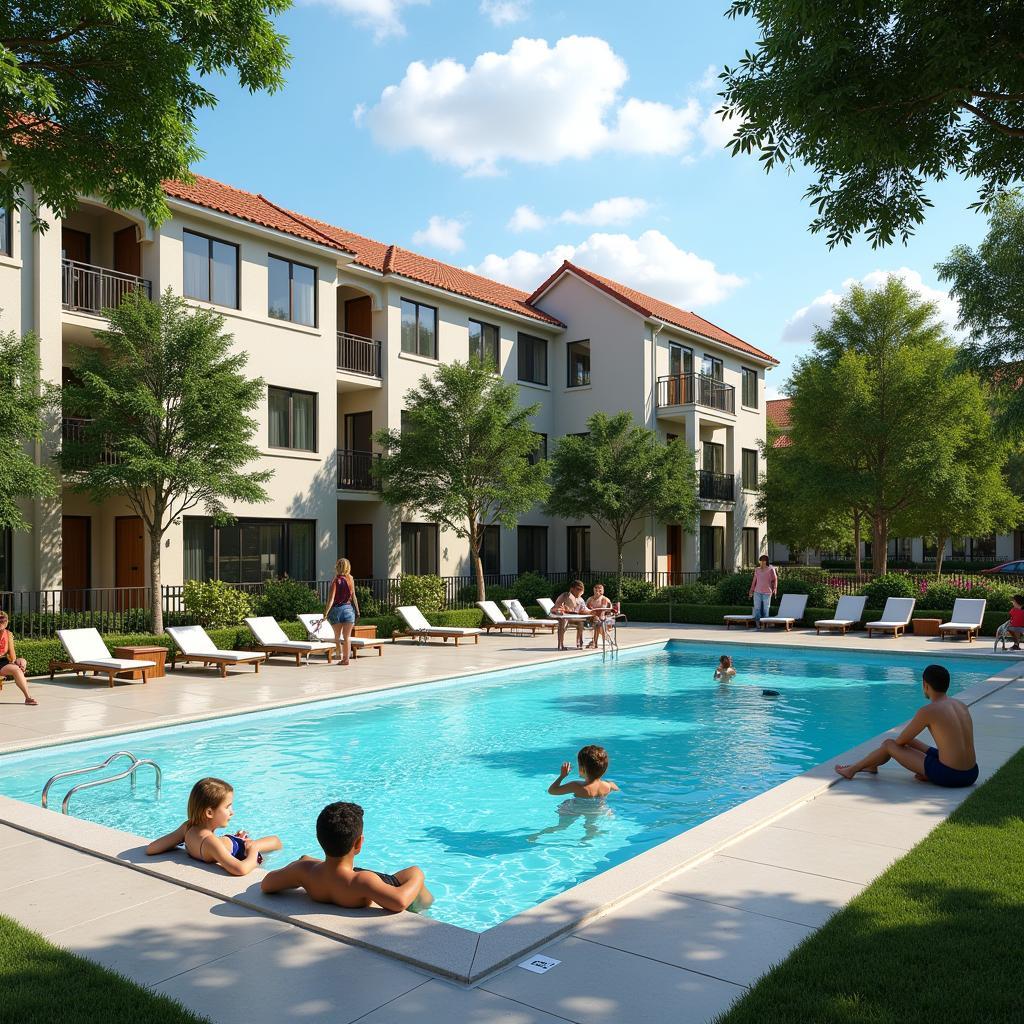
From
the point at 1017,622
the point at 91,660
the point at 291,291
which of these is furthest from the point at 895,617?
the point at 91,660

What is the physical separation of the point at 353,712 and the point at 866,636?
14.0 m

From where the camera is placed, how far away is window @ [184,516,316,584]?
20453 millimetres

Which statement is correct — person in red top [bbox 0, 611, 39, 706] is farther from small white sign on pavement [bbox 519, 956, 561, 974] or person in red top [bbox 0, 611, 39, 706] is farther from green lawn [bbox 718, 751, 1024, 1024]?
green lawn [bbox 718, 751, 1024, 1024]

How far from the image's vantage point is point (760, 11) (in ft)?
23.8

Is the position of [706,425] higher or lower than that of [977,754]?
higher

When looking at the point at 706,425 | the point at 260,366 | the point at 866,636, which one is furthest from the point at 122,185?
the point at 706,425

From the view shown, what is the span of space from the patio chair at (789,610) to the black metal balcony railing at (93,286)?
17.1 meters

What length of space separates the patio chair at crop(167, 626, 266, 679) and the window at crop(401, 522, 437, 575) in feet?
33.3

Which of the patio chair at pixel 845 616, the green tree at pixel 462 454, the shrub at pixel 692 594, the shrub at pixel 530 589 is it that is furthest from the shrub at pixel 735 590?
the green tree at pixel 462 454

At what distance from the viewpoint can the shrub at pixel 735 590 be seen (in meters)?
25.4

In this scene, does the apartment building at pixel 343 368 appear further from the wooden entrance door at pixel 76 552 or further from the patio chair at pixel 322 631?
the patio chair at pixel 322 631

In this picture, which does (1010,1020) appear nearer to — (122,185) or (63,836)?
(63,836)

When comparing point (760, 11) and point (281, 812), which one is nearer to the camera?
point (760, 11)

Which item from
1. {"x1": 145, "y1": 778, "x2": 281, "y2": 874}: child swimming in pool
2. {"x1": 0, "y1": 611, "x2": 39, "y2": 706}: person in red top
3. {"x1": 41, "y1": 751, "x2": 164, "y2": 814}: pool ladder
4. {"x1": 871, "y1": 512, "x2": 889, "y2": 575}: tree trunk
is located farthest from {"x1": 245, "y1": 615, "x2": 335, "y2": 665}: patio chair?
{"x1": 871, "y1": 512, "x2": 889, "y2": 575}: tree trunk
